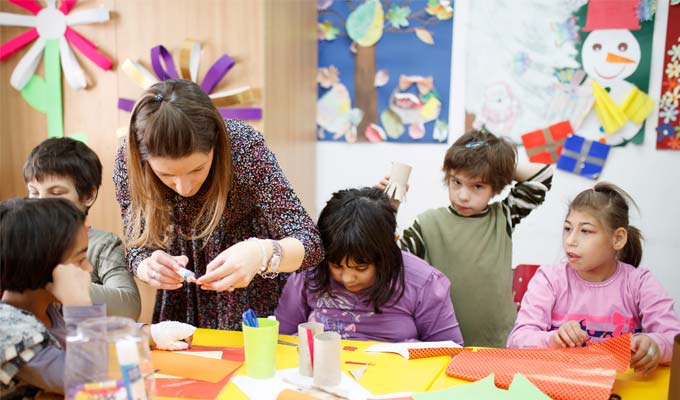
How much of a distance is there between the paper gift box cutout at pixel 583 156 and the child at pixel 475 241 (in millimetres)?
665

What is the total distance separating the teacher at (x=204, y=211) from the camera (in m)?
1.26

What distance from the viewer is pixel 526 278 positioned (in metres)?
2.43

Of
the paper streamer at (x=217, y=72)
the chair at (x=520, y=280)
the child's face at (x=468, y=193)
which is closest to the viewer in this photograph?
the child's face at (x=468, y=193)

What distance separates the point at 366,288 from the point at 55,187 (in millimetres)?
933

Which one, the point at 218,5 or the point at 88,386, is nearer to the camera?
the point at 88,386

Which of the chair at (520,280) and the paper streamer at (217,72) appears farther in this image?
the paper streamer at (217,72)

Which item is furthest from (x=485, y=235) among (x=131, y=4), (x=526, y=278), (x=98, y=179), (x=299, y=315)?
(x=131, y=4)

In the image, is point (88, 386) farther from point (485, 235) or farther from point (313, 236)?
point (485, 235)

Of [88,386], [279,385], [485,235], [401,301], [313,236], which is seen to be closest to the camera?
[88,386]

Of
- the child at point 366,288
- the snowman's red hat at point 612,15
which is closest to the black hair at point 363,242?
the child at point 366,288

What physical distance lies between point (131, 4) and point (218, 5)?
0.44m

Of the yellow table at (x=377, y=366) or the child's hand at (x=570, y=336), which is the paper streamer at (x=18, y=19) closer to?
the yellow table at (x=377, y=366)

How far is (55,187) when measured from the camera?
1.72 m

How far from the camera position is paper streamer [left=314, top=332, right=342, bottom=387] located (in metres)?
1.14
